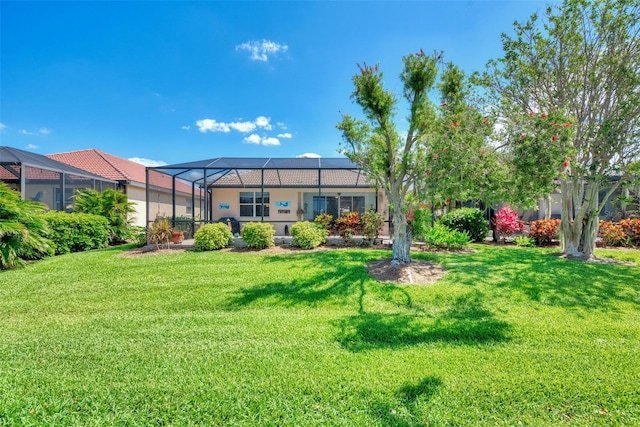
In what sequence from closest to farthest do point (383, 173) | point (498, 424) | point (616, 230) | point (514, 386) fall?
point (498, 424) < point (514, 386) < point (383, 173) < point (616, 230)

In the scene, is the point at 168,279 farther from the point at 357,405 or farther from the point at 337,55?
the point at 337,55

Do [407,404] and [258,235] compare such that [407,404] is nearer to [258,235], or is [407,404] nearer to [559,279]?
[559,279]

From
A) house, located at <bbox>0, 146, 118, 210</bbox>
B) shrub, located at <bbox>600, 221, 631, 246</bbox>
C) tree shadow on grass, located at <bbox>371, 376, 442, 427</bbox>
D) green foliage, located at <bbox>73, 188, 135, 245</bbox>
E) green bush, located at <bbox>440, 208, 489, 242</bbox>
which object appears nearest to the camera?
tree shadow on grass, located at <bbox>371, 376, 442, 427</bbox>

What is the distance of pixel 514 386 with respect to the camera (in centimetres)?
245

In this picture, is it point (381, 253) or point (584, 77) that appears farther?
point (381, 253)

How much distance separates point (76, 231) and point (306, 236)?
7651 millimetres

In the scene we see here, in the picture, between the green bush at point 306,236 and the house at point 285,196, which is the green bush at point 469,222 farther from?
the green bush at point 306,236

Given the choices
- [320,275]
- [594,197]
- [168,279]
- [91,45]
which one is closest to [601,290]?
[594,197]

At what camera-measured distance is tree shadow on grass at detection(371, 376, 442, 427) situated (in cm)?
208

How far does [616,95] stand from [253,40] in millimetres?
11698

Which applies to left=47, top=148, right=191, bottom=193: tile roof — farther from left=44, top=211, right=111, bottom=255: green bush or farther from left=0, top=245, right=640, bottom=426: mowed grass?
left=0, top=245, right=640, bottom=426: mowed grass

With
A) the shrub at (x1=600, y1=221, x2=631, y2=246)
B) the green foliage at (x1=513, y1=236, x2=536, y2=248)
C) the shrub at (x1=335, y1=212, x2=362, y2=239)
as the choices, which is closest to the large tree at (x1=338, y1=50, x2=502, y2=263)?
the shrub at (x1=335, y1=212, x2=362, y2=239)

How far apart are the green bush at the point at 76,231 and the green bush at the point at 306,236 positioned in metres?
7.02

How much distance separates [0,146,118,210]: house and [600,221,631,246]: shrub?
832 inches
